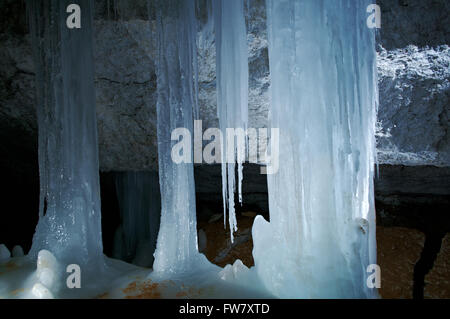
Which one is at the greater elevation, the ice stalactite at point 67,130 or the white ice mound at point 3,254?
the ice stalactite at point 67,130

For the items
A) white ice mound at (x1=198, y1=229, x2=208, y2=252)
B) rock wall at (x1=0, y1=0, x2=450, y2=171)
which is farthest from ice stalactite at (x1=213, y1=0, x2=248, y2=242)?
white ice mound at (x1=198, y1=229, x2=208, y2=252)

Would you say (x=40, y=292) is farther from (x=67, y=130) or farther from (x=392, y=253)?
(x=392, y=253)

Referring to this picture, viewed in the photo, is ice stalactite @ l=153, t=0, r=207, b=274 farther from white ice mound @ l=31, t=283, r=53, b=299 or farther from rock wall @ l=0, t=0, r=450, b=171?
white ice mound @ l=31, t=283, r=53, b=299

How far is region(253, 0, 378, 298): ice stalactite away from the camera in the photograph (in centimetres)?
255

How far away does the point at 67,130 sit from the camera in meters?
→ 3.22

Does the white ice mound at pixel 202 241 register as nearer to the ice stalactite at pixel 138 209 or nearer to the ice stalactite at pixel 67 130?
the ice stalactite at pixel 138 209

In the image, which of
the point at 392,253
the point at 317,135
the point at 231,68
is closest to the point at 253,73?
the point at 231,68

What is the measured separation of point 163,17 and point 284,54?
110cm

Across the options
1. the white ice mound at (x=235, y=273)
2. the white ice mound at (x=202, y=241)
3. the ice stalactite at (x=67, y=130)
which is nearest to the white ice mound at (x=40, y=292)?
the ice stalactite at (x=67, y=130)

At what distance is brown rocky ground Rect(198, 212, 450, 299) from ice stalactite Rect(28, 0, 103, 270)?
250cm

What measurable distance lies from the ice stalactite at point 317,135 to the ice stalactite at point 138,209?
3.63 metres

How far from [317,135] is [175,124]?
46.9 inches

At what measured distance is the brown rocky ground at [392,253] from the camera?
4113 millimetres

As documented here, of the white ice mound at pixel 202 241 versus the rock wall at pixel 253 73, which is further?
the white ice mound at pixel 202 241
